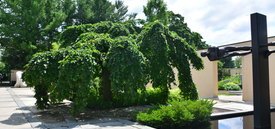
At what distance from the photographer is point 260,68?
1269 mm

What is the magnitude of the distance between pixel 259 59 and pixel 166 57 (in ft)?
29.3

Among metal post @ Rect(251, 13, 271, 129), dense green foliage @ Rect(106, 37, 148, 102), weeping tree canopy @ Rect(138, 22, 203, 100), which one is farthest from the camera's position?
weeping tree canopy @ Rect(138, 22, 203, 100)

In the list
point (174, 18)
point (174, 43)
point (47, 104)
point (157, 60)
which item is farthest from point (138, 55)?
point (174, 18)

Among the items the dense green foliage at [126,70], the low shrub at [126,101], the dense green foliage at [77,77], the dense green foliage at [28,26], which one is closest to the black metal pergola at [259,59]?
the dense green foliage at [77,77]

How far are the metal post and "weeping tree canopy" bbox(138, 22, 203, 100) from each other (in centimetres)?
879

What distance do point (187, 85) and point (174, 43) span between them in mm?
1546

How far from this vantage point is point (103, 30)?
41.5 feet

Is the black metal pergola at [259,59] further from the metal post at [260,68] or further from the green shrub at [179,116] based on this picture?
the green shrub at [179,116]

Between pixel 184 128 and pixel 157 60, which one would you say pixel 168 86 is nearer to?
pixel 157 60

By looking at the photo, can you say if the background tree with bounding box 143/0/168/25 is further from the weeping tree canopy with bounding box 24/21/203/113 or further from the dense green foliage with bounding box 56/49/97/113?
the dense green foliage with bounding box 56/49/97/113

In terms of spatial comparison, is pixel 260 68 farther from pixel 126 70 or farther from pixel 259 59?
pixel 126 70

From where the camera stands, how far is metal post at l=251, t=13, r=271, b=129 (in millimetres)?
1259

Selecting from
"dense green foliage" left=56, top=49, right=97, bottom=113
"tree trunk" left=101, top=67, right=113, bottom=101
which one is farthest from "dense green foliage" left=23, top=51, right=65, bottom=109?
"tree trunk" left=101, top=67, right=113, bottom=101

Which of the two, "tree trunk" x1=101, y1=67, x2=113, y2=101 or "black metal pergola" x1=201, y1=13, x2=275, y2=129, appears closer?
"black metal pergola" x1=201, y1=13, x2=275, y2=129
